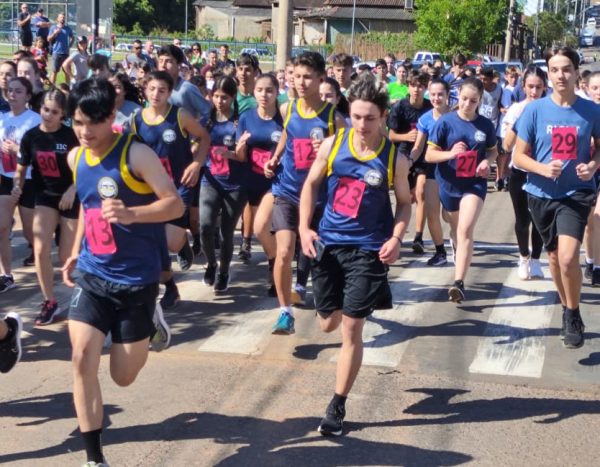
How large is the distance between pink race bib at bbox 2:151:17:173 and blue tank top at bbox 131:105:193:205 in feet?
3.70

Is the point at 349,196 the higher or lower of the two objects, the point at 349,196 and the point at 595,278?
the higher

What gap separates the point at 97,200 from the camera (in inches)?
203

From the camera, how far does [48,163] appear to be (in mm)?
→ 7875

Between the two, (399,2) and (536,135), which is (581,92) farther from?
(399,2)

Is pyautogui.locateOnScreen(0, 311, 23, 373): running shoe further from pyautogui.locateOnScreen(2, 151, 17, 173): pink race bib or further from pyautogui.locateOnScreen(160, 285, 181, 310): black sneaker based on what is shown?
pyautogui.locateOnScreen(2, 151, 17, 173): pink race bib

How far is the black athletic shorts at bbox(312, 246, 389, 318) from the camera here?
5738mm

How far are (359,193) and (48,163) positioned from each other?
3.08m

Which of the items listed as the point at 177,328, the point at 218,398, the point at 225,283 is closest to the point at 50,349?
the point at 177,328

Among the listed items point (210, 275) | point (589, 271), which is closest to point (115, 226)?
point (210, 275)

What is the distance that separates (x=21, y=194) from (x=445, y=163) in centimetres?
376

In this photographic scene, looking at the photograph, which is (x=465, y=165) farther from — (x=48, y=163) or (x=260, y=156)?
(x=48, y=163)

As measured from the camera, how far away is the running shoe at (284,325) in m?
7.62

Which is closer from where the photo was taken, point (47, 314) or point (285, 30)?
point (47, 314)

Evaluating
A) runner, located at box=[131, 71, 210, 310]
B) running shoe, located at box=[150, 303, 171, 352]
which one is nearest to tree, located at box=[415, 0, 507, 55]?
runner, located at box=[131, 71, 210, 310]
